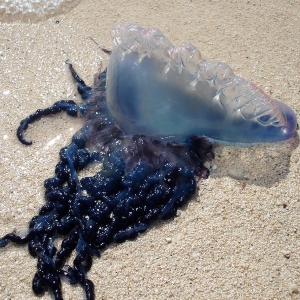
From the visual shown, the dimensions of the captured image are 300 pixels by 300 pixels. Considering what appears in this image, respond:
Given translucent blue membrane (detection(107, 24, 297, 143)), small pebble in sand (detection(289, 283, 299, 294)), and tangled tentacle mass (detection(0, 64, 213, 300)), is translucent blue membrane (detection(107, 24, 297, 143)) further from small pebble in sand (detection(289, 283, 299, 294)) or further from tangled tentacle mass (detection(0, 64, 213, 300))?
small pebble in sand (detection(289, 283, 299, 294))

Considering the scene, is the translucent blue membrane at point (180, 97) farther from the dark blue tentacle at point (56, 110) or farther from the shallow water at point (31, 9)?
the shallow water at point (31, 9)

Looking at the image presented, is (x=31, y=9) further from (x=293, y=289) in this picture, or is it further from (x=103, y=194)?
(x=293, y=289)

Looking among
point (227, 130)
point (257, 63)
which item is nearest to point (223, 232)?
point (227, 130)

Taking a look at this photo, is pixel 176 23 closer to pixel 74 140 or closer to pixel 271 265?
pixel 74 140

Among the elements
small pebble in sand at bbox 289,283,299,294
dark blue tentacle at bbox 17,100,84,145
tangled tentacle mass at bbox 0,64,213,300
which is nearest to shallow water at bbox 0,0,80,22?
dark blue tentacle at bbox 17,100,84,145

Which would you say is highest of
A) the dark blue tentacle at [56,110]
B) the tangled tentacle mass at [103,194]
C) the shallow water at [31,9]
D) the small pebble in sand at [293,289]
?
the shallow water at [31,9]

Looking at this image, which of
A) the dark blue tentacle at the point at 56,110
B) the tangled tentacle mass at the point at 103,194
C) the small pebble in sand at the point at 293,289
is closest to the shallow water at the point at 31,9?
the dark blue tentacle at the point at 56,110

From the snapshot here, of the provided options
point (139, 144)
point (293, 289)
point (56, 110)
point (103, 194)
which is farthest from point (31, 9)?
point (293, 289)
